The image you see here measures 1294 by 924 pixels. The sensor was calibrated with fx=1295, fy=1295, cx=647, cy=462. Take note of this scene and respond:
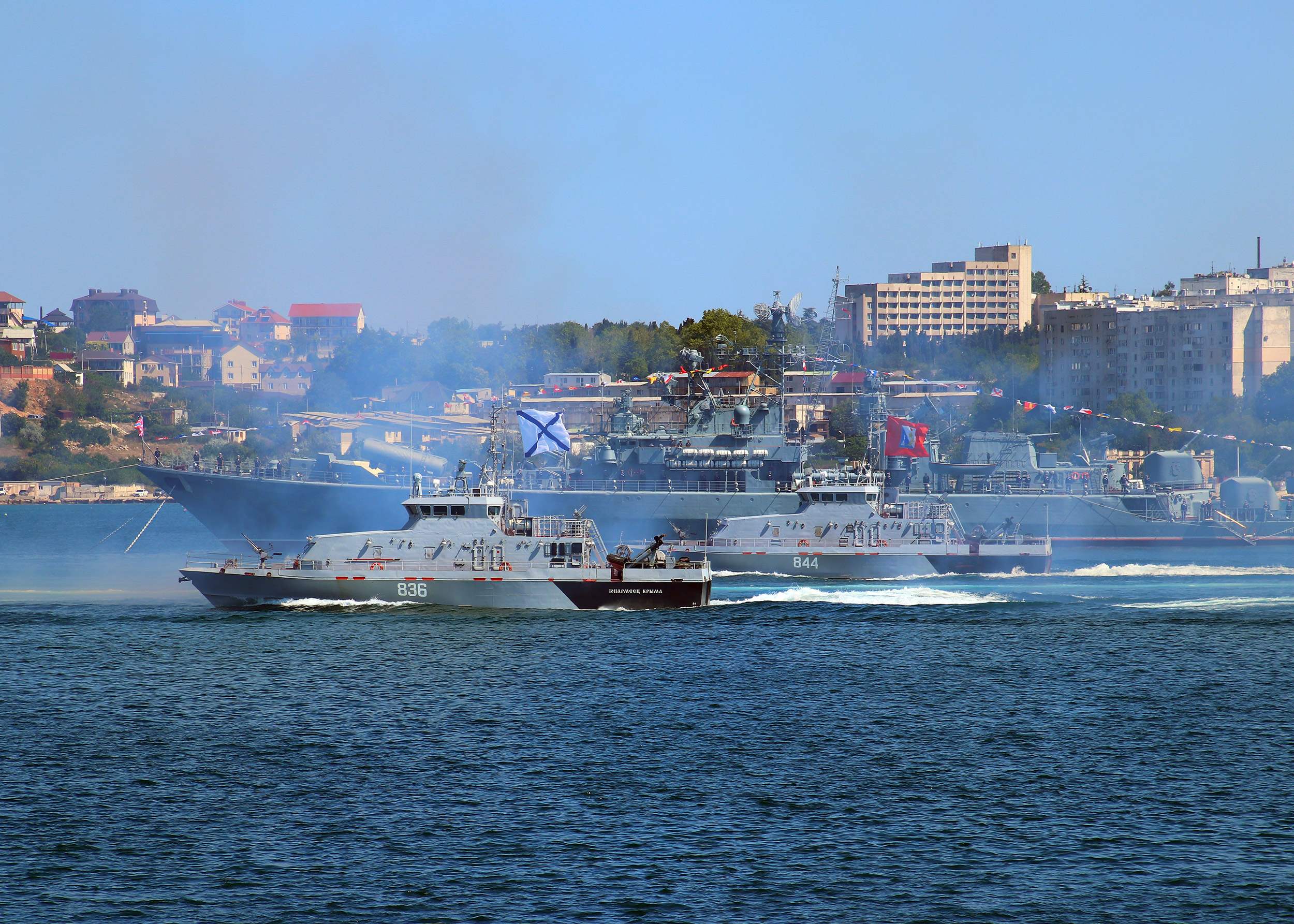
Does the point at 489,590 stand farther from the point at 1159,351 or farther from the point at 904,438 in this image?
the point at 1159,351

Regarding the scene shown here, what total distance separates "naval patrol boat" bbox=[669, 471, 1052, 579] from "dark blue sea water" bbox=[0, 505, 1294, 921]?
9.25m

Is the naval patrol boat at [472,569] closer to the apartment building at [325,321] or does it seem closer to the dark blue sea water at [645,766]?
the dark blue sea water at [645,766]

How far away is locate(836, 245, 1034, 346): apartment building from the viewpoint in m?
191

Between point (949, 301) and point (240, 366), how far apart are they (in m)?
103

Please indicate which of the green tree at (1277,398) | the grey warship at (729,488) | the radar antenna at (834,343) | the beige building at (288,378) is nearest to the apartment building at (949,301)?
the radar antenna at (834,343)

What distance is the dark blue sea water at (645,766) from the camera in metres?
20.6

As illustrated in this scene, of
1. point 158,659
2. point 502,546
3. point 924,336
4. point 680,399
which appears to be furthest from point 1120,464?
point 924,336

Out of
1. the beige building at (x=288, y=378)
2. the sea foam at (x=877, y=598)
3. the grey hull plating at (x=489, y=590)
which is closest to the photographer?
the grey hull plating at (x=489, y=590)

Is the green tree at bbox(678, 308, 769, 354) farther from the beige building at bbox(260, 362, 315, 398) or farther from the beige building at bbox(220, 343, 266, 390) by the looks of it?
the beige building at bbox(220, 343, 266, 390)

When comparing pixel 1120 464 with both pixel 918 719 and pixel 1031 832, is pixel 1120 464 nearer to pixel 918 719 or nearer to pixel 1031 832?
pixel 918 719

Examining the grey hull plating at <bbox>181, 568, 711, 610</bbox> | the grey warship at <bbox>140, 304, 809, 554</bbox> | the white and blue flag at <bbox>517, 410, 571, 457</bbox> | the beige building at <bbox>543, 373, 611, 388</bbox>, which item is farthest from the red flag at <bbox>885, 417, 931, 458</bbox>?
the beige building at <bbox>543, 373, 611, 388</bbox>

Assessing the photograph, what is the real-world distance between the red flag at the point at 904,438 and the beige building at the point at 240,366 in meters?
119

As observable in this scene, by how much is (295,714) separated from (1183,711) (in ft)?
71.9

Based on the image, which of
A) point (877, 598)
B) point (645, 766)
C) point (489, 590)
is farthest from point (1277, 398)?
point (645, 766)
